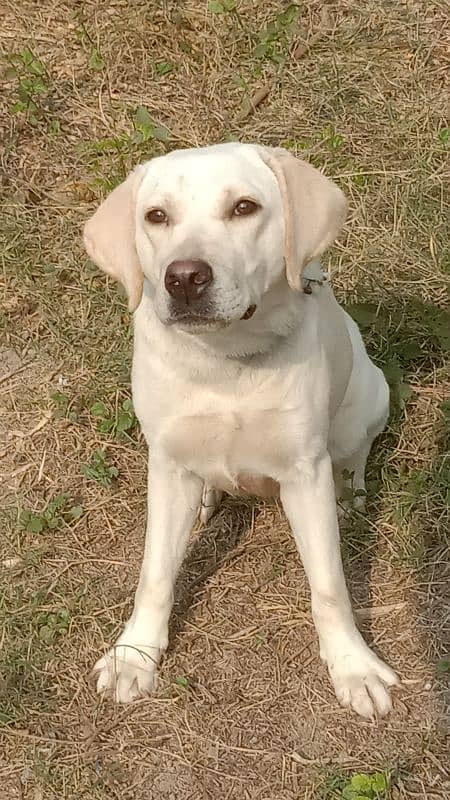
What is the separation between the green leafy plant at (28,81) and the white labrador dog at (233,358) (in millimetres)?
2660

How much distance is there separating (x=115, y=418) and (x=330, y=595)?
53.9 inches

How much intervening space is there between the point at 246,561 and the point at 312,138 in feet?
8.11

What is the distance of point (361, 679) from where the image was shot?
9.57 ft

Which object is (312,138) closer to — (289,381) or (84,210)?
(84,210)

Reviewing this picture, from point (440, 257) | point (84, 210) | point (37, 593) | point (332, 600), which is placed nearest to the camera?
point (332, 600)

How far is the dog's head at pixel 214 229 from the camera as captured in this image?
91.9 inches

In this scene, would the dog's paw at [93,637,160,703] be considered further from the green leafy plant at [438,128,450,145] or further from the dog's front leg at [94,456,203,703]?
the green leafy plant at [438,128,450,145]

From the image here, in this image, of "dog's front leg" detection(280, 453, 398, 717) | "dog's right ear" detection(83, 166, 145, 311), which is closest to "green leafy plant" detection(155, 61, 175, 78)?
"dog's right ear" detection(83, 166, 145, 311)

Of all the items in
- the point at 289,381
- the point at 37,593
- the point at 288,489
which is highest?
the point at 289,381

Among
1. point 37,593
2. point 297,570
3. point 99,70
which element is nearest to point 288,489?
point 297,570

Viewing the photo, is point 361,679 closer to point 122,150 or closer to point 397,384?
point 397,384

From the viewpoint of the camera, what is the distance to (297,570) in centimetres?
341

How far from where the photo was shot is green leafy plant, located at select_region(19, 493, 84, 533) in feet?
11.8

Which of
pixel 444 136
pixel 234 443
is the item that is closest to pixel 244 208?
pixel 234 443
